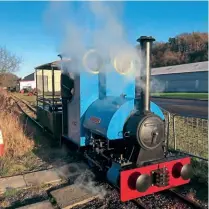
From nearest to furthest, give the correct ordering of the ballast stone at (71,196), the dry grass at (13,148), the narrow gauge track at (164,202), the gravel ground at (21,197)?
the narrow gauge track at (164,202)
the ballast stone at (71,196)
the gravel ground at (21,197)
the dry grass at (13,148)

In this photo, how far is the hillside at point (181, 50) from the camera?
59825 millimetres

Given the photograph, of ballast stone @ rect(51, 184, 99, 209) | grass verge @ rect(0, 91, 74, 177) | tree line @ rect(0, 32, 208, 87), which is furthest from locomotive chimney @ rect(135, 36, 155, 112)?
tree line @ rect(0, 32, 208, 87)

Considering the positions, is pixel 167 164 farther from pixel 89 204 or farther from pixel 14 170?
pixel 14 170

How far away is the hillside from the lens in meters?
59.8

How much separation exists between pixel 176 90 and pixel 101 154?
3910 cm

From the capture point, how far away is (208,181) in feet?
15.3

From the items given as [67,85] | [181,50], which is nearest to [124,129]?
[67,85]

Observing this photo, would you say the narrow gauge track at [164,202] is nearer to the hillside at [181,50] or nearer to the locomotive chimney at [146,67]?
the locomotive chimney at [146,67]

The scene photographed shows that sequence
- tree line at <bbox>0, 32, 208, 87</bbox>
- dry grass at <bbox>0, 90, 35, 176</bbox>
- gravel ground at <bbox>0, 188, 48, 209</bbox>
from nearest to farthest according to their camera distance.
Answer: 1. gravel ground at <bbox>0, 188, 48, 209</bbox>
2. dry grass at <bbox>0, 90, 35, 176</bbox>
3. tree line at <bbox>0, 32, 208, 87</bbox>

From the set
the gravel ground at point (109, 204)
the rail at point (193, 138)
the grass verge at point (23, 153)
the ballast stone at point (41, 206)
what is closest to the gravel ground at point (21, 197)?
the ballast stone at point (41, 206)

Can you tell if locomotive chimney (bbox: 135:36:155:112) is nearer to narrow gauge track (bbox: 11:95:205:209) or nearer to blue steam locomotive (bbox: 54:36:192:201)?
blue steam locomotive (bbox: 54:36:192:201)

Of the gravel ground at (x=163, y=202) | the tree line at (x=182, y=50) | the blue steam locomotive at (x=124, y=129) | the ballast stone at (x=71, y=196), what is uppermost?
the tree line at (x=182, y=50)

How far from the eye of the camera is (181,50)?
65875 millimetres

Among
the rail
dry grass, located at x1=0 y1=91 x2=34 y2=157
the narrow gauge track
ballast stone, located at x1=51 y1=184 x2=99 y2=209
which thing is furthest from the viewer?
dry grass, located at x1=0 y1=91 x2=34 y2=157
